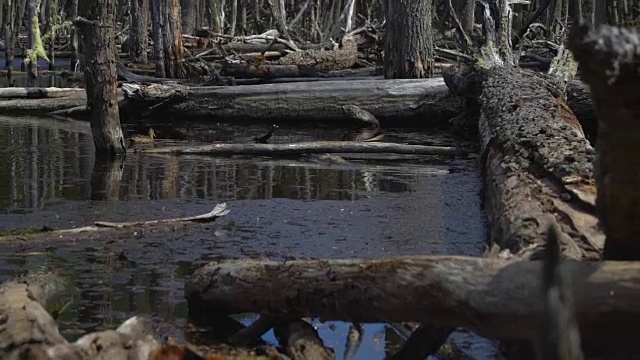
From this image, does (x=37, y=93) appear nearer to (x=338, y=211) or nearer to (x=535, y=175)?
(x=338, y=211)

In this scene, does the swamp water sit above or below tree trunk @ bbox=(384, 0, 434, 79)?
below

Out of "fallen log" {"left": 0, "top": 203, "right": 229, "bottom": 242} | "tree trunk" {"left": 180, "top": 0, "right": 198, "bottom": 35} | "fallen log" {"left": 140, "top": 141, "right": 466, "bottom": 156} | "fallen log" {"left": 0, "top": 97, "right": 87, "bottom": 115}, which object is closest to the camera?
"fallen log" {"left": 0, "top": 203, "right": 229, "bottom": 242}

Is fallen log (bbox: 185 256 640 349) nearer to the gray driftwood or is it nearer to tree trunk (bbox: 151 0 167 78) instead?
the gray driftwood

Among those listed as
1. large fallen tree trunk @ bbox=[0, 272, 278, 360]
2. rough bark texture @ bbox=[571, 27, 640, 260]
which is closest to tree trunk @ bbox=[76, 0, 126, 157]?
large fallen tree trunk @ bbox=[0, 272, 278, 360]

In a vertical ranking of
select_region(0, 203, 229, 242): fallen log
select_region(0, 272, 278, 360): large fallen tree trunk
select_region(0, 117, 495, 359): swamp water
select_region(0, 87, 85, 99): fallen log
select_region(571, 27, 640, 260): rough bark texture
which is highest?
select_region(571, 27, 640, 260): rough bark texture

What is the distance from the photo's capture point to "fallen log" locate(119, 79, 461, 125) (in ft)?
45.0

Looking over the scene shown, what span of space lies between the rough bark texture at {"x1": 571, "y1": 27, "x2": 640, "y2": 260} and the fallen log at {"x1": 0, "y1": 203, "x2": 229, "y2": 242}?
3693mm

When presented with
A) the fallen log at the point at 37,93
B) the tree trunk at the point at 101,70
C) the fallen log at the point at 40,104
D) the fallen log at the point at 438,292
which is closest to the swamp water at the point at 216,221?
the tree trunk at the point at 101,70

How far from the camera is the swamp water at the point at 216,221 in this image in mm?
5043

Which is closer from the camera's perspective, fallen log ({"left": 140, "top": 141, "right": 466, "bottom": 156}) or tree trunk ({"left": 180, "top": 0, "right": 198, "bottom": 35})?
fallen log ({"left": 140, "top": 141, "right": 466, "bottom": 156})

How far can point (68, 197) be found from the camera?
8219 mm

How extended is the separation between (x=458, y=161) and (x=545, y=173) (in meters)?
4.61

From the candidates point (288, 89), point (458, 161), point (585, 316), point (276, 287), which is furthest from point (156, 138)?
point (585, 316)

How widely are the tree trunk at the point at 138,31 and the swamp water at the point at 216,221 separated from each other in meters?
13.2
